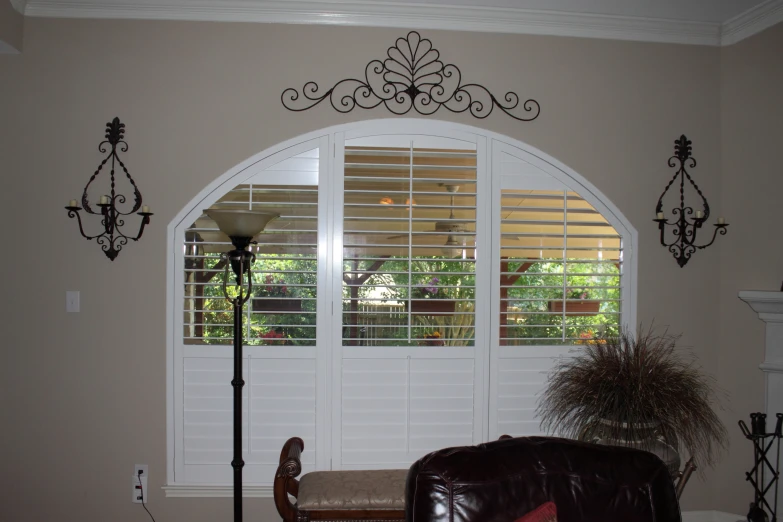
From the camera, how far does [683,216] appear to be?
292 cm

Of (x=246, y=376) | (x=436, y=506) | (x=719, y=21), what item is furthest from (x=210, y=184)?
(x=719, y=21)

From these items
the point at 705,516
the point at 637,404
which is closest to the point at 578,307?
the point at 637,404

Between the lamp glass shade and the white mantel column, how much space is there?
247 centimetres

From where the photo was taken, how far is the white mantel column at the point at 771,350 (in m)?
2.70

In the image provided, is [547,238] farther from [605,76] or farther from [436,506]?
[436,506]

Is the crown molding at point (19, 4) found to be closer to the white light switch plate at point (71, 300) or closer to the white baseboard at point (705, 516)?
the white light switch plate at point (71, 300)

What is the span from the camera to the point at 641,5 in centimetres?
275

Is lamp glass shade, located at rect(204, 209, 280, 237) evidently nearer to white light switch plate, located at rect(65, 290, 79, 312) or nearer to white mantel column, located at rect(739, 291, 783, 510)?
white light switch plate, located at rect(65, 290, 79, 312)

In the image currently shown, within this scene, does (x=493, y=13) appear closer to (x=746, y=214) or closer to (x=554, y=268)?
(x=554, y=268)

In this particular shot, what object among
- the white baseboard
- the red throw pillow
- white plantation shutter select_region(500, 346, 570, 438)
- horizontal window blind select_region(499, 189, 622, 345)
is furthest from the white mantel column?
the red throw pillow

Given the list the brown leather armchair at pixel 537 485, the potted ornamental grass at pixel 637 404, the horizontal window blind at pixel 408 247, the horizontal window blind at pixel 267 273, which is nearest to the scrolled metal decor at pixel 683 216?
the potted ornamental grass at pixel 637 404

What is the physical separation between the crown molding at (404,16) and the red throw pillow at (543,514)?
2382 mm

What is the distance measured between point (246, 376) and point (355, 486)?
2.87 feet

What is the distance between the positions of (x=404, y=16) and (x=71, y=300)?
228 cm
